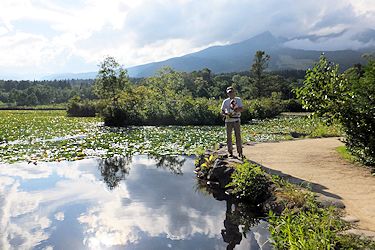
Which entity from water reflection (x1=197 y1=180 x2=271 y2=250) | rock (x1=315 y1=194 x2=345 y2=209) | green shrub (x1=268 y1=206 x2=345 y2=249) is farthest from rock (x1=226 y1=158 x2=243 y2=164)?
green shrub (x1=268 y1=206 x2=345 y2=249)

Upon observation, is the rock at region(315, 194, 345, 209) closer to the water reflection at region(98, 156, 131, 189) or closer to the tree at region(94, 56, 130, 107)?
the water reflection at region(98, 156, 131, 189)

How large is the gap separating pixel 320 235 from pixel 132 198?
14.9 ft

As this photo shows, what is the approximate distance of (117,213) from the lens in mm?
6656

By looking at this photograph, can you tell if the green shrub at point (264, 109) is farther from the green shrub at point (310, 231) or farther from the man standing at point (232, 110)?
the green shrub at point (310, 231)

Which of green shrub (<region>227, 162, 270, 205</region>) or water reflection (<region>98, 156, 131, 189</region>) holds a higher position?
green shrub (<region>227, 162, 270, 205</region>)

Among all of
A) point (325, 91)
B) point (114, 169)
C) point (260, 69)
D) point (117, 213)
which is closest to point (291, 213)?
point (117, 213)

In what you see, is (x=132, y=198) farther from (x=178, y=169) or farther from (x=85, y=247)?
(x=178, y=169)

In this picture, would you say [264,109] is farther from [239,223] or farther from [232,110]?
[239,223]

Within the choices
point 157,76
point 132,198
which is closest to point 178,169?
point 132,198

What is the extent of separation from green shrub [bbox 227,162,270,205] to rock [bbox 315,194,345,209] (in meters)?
1.19

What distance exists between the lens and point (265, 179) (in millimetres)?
7004

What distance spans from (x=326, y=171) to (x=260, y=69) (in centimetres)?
4521

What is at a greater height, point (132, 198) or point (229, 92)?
point (229, 92)

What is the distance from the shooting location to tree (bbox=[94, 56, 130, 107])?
90.7 ft
